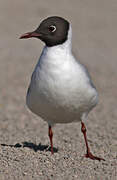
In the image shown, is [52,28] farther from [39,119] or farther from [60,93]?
[39,119]

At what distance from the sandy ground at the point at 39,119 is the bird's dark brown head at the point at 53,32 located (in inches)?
79.5

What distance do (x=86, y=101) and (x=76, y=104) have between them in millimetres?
223

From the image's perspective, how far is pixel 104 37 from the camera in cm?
2603

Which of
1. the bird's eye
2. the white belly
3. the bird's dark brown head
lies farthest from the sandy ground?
the bird's eye

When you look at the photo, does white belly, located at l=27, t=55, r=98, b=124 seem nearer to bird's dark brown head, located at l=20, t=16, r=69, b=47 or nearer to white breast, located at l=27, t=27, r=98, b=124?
white breast, located at l=27, t=27, r=98, b=124

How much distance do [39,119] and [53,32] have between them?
598cm

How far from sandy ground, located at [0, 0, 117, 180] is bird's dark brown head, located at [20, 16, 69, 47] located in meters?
2.02

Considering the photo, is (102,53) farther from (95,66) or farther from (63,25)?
(63,25)

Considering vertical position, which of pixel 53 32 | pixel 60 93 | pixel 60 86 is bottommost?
pixel 60 93

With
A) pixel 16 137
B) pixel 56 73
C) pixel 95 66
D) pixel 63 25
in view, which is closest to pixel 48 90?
pixel 56 73

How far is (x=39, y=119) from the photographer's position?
45.5ft

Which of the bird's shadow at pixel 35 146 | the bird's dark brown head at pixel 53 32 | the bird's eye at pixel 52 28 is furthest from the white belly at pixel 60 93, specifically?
the bird's shadow at pixel 35 146

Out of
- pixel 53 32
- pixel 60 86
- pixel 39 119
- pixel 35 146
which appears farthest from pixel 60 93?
pixel 39 119

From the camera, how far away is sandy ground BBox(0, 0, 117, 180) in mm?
7730
